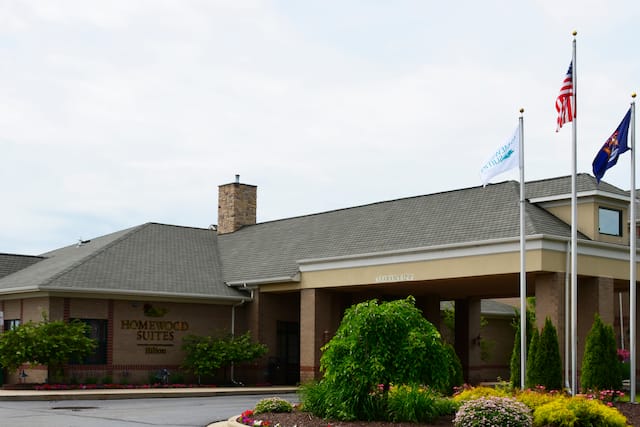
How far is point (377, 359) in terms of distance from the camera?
1762cm

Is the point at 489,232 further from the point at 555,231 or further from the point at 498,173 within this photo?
the point at 498,173

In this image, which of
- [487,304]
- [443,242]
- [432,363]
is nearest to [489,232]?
[443,242]

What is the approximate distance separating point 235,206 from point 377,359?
27882 millimetres

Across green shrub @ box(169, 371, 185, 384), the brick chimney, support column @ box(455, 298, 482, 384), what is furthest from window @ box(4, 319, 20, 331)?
support column @ box(455, 298, 482, 384)

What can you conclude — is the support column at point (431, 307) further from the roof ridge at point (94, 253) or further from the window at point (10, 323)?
the window at point (10, 323)

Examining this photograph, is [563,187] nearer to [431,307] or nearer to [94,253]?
[431,307]

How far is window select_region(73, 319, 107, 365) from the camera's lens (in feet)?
111

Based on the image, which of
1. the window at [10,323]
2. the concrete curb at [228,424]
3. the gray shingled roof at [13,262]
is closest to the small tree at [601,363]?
the concrete curb at [228,424]

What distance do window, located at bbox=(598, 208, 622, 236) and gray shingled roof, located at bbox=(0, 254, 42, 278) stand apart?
25305 millimetres

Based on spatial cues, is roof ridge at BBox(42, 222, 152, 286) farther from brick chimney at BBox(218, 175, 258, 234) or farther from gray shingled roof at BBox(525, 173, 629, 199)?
gray shingled roof at BBox(525, 173, 629, 199)

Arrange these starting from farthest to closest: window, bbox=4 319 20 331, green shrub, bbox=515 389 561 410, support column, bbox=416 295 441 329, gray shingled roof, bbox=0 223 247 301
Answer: support column, bbox=416 295 441 329 → window, bbox=4 319 20 331 → gray shingled roof, bbox=0 223 247 301 → green shrub, bbox=515 389 561 410

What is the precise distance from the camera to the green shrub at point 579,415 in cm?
1697

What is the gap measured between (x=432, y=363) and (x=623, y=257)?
45.8 feet

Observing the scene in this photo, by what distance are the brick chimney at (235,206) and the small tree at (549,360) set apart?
78.1 feet
